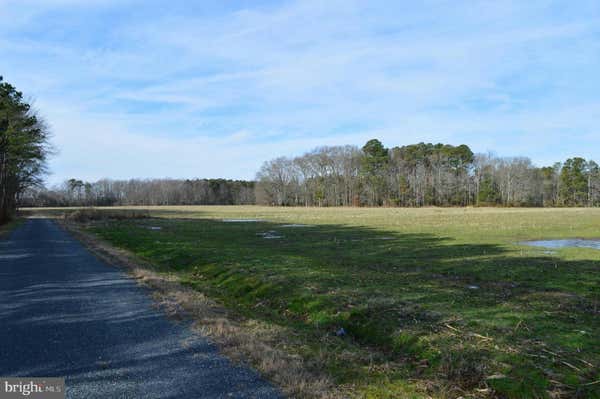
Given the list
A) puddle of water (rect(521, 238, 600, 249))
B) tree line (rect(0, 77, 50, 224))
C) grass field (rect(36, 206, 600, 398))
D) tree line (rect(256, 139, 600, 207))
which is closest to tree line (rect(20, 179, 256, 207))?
tree line (rect(256, 139, 600, 207))

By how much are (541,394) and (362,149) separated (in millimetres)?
131742

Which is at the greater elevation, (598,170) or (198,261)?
(598,170)

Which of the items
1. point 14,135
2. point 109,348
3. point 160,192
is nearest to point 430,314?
point 109,348

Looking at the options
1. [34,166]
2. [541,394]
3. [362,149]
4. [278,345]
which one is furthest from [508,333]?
[362,149]

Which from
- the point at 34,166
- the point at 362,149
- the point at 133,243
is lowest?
the point at 133,243

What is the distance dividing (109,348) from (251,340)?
212 centimetres

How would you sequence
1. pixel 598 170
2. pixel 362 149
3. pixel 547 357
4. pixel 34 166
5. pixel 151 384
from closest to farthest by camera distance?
pixel 151 384
pixel 547 357
pixel 34 166
pixel 598 170
pixel 362 149

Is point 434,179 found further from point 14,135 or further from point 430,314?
point 430,314

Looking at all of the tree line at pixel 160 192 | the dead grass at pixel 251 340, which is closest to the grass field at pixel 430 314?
the dead grass at pixel 251 340

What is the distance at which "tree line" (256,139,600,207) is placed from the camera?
4712 inches

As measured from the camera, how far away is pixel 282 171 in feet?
471

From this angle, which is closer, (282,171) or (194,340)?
(194,340)

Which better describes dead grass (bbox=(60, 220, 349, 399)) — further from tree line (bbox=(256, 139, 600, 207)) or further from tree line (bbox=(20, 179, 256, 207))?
tree line (bbox=(20, 179, 256, 207))

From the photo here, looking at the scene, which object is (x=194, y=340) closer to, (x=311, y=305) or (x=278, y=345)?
(x=278, y=345)
